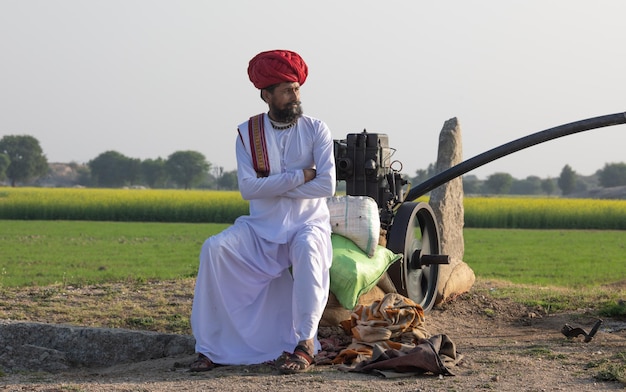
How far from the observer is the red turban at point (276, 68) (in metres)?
5.86

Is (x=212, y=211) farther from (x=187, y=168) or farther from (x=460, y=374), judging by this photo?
(x=187, y=168)

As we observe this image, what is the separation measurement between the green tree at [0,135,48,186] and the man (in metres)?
95.3

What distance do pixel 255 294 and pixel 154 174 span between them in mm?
97220

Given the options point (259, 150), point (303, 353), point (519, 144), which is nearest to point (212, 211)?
point (519, 144)

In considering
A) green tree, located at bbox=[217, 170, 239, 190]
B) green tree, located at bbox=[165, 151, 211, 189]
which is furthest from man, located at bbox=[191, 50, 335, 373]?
green tree, located at bbox=[165, 151, 211, 189]

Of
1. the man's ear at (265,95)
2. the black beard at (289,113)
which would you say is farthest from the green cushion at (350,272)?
the man's ear at (265,95)

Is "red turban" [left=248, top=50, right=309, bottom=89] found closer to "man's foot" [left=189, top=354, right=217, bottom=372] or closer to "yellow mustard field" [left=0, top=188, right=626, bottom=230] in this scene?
"man's foot" [left=189, top=354, right=217, bottom=372]

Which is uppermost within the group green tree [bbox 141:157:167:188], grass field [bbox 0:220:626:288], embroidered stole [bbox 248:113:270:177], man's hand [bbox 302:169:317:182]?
green tree [bbox 141:157:167:188]

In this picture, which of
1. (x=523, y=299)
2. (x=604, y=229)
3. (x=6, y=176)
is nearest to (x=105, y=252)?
(x=523, y=299)

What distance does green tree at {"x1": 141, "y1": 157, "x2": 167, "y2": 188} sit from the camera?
333 feet

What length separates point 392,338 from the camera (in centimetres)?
609

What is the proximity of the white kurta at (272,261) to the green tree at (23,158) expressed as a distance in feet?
313

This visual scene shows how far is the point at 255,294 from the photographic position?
5.92m

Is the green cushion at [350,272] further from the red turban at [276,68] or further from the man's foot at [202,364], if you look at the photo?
the red turban at [276,68]
